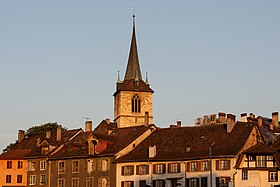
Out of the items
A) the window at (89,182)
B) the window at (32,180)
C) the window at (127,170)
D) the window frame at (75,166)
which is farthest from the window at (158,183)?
the window at (32,180)

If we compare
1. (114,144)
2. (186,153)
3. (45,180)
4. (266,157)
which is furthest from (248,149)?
(45,180)

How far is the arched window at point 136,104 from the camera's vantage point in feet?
520

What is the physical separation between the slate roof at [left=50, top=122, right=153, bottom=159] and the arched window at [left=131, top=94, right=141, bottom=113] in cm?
5084

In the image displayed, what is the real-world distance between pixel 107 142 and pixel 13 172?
62.7 feet

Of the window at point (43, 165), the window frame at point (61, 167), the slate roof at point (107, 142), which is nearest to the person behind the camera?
the slate roof at point (107, 142)

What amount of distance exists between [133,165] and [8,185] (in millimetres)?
26633

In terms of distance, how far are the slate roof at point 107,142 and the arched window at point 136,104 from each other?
50839 millimetres

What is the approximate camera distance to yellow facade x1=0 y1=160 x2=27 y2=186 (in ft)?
360

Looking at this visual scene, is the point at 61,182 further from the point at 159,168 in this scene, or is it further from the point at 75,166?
the point at 159,168

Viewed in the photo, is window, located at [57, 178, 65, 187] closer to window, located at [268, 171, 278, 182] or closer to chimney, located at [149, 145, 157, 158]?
chimney, located at [149, 145, 157, 158]

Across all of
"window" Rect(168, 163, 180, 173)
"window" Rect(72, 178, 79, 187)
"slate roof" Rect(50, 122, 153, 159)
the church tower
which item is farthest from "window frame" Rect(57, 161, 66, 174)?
the church tower

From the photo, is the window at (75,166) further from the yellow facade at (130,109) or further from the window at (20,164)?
the yellow facade at (130,109)

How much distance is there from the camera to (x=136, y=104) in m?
159

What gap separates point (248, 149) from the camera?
285 ft
